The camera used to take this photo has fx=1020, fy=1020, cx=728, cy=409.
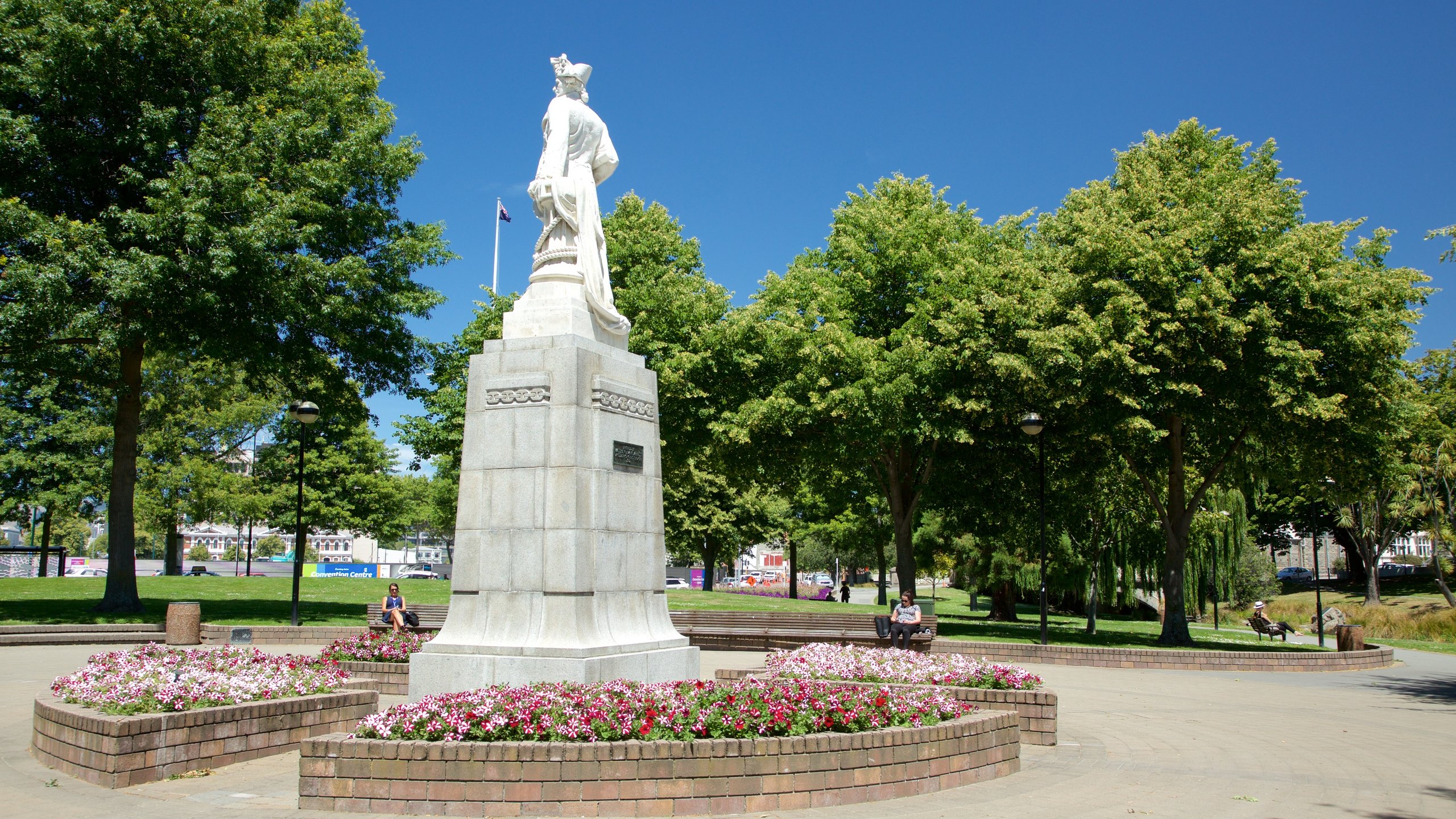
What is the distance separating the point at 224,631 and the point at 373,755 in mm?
16160

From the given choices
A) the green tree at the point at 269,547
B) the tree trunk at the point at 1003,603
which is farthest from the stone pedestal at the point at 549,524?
the green tree at the point at 269,547

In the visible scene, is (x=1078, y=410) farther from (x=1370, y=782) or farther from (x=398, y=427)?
(x=398, y=427)

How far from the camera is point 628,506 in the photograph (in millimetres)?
10930

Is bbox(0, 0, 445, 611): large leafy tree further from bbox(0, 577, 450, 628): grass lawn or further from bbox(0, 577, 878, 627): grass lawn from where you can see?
bbox(0, 577, 878, 627): grass lawn

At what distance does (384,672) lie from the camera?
13641mm

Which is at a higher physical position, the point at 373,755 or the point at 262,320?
the point at 262,320

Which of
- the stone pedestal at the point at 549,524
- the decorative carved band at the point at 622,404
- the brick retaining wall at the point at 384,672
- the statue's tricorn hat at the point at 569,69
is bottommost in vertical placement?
the brick retaining wall at the point at 384,672

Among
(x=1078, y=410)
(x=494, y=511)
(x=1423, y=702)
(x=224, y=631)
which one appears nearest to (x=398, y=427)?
(x=224, y=631)

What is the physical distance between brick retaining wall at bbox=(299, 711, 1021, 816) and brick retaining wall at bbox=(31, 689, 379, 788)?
2024 mm

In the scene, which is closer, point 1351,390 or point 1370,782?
point 1370,782

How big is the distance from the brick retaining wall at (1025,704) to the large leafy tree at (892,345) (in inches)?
534

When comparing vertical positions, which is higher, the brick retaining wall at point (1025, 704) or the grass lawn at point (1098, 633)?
the brick retaining wall at point (1025, 704)

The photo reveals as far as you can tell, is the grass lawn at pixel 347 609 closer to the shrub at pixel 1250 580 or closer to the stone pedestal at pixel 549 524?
the shrub at pixel 1250 580

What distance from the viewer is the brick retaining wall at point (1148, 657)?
20.6 meters
